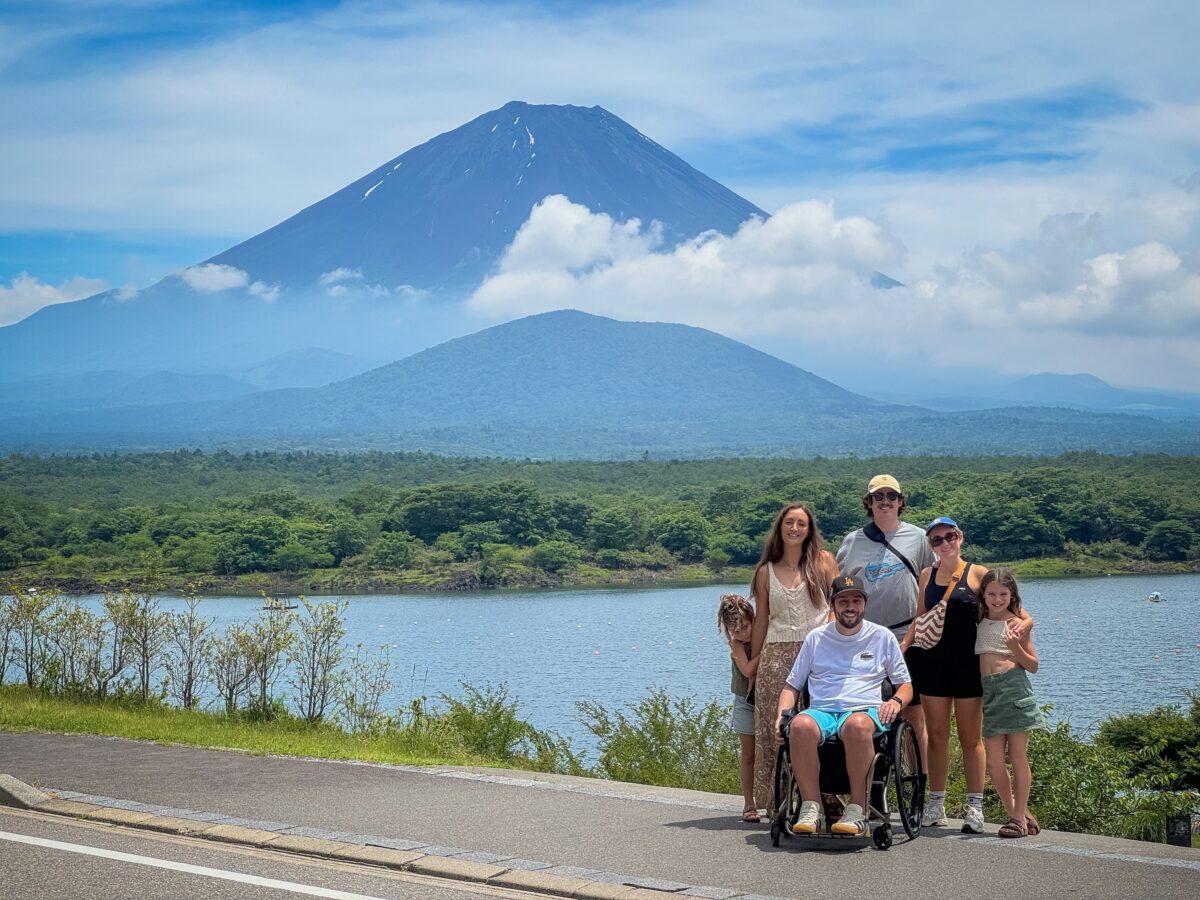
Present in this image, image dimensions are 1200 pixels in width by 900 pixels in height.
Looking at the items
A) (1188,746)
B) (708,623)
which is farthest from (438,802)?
(708,623)

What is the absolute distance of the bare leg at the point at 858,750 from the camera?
7027mm

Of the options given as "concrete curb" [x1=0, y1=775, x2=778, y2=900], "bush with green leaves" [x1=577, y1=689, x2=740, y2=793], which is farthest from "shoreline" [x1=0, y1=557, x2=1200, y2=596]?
"concrete curb" [x1=0, y1=775, x2=778, y2=900]

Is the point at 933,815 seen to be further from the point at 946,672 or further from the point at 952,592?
the point at 952,592

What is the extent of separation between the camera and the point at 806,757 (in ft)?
23.4

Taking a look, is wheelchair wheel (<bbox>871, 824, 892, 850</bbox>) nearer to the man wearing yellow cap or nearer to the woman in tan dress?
the woman in tan dress

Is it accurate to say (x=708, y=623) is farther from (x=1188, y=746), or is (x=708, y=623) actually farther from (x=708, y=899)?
(x=708, y=899)

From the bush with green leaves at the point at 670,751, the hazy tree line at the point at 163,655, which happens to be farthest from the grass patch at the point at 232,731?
the bush with green leaves at the point at 670,751

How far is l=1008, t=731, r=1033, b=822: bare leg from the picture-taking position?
7.27 m

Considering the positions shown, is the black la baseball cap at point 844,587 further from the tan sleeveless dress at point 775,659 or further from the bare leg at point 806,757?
the bare leg at point 806,757

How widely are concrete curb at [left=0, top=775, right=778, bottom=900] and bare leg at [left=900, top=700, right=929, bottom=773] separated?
192cm

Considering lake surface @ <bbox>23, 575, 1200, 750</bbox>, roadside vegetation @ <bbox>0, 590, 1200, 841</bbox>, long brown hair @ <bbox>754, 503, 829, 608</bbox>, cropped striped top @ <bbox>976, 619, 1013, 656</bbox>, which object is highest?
long brown hair @ <bbox>754, 503, 829, 608</bbox>

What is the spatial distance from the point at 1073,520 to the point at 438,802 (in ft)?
264

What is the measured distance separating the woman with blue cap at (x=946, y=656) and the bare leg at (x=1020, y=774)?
18cm

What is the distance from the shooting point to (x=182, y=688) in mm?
15109
